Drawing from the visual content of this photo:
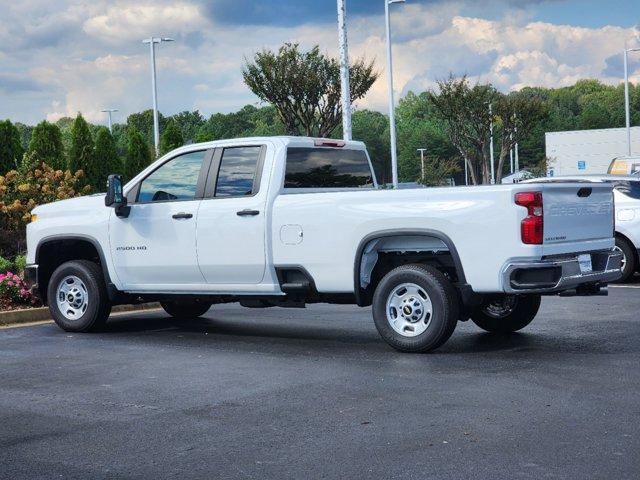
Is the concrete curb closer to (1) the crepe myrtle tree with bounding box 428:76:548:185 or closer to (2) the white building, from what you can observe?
(1) the crepe myrtle tree with bounding box 428:76:548:185

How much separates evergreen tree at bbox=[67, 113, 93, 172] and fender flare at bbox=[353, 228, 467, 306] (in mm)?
26290

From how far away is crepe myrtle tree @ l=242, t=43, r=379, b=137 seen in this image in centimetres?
3669

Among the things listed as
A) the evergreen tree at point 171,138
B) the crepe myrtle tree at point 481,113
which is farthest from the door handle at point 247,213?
the crepe myrtle tree at point 481,113

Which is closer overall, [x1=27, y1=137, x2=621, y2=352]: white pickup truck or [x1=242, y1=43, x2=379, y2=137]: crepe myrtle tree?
[x1=27, y1=137, x2=621, y2=352]: white pickup truck

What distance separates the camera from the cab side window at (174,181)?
432 inches

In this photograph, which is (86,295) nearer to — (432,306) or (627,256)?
(432,306)

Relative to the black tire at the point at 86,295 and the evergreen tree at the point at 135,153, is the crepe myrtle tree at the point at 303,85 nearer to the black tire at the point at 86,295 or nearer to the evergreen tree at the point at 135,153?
A: the evergreen tree at the point at 135,153

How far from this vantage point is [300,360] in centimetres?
932

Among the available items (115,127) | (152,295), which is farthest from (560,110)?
(152,295)

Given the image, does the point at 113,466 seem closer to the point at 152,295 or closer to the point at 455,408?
the point at 455,408

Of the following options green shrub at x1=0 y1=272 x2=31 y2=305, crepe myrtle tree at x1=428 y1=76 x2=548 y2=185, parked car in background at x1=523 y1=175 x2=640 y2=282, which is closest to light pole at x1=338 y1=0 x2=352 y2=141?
parked car in background at x1=523 y1=175 x2=640 y2=282

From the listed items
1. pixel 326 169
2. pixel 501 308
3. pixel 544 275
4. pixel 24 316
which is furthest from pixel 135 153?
pixel 544 275

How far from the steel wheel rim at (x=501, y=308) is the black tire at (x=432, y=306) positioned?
1453mm

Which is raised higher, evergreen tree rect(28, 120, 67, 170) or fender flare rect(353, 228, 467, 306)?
evergreen tree rect(28, 120, 67, 170)
